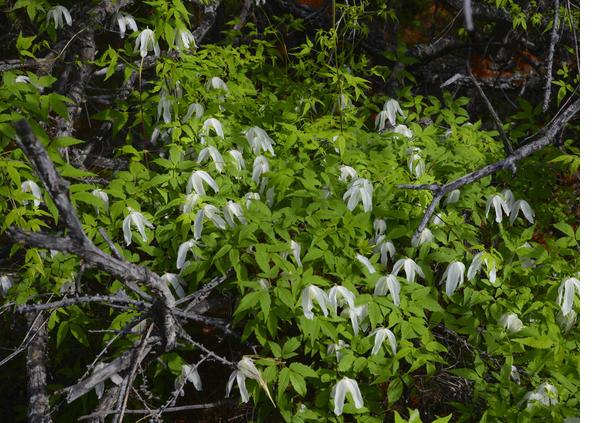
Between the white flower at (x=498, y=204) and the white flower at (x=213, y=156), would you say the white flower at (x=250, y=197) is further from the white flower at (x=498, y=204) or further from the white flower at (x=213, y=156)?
the white flower at (x=498, y=204)

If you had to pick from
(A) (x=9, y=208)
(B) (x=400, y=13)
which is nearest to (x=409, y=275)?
(A) (x=9, y=208)

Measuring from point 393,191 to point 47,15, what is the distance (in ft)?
3.88

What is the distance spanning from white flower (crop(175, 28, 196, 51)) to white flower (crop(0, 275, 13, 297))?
0.82 m

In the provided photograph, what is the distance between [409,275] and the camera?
5.87 feet

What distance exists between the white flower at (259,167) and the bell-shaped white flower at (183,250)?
11.6 inches

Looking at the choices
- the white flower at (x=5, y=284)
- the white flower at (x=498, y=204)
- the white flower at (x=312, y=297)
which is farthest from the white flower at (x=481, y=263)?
the white flower at (x=5, y=284)

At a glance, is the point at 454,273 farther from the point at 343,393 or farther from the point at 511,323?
the point at 343,393

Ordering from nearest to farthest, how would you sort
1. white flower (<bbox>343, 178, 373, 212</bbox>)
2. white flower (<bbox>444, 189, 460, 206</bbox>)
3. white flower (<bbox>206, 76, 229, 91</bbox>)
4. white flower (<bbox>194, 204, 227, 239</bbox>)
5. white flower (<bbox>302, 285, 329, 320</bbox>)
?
white flower (<bbox>302, 285, 329, 320</bbox>) < white flower (<bbox>194, 204, 227, 239</bbox>) < white flower (<bbox>343, 178, 373, 212</bbox>) < white flower (<bbox>444, 189, 460, 206</bbox>) < white flower (<bbox>206, 76, 229, 91</bbox>)

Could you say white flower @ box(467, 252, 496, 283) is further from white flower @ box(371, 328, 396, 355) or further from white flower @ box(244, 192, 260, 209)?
white flower @ box(244, 192, 260, 209)

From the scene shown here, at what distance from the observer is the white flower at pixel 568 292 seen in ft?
5.53

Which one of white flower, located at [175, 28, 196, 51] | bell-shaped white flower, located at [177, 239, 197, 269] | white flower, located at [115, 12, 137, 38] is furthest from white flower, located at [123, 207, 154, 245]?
white flower, located at [115, 12, 137, 38]

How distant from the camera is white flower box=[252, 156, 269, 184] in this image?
192cm
